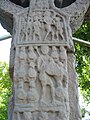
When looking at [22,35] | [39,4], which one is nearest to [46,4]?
[39,4]

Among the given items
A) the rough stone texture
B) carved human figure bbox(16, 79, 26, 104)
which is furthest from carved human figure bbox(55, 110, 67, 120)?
the rough stone texture

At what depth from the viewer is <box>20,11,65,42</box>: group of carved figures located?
119 inches

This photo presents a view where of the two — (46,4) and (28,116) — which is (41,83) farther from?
(46,4)

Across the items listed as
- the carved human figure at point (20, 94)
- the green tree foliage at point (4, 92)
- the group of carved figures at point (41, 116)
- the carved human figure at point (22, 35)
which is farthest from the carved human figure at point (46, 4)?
the green tree foliage at point (4, 92)

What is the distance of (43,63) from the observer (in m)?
2.86

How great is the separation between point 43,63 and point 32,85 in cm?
27

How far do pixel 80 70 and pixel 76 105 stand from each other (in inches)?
174

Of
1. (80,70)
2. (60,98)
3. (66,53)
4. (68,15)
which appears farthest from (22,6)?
(80,70)

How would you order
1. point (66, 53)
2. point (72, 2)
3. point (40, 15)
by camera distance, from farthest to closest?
point (72, 2) → point (40, 15) → point (66, 53)

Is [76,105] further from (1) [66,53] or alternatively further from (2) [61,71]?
(1) [66,53]

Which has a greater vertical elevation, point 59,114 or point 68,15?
point 68,15

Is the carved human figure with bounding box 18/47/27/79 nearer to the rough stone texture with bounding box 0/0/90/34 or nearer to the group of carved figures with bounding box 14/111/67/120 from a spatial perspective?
the group of carved figures with bounding box 14/111/67/120

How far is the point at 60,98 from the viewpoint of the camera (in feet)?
8.86

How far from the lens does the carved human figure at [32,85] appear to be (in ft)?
8.88
